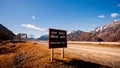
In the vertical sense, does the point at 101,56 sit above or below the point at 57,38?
below

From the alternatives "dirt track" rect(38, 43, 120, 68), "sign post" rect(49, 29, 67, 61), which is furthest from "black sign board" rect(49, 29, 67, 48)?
"dirt track" rect(38, 43, 120, 68)

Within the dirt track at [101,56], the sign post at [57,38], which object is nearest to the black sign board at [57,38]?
the sign post at [57,38]

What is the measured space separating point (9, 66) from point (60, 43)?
4.80 meters

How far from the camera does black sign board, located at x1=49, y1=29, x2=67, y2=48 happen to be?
10.8 metres

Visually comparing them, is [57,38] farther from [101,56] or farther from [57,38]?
[101,56]

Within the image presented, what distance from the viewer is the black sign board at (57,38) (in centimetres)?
1077

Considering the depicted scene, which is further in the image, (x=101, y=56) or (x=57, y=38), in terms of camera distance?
(x=101, y=56)

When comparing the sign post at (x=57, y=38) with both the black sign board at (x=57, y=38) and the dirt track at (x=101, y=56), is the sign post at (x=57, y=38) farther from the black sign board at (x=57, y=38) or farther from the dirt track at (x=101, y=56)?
the dirt track at (x=101, y=56)

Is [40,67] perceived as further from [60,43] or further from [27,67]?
[60,43]

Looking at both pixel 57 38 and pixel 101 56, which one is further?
pixel 101 56

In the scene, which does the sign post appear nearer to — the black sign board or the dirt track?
the black sign board

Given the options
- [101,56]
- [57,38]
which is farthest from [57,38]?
[101,56]

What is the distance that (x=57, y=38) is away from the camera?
1134cm

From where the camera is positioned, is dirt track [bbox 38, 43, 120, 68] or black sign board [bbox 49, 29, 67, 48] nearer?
black sign board [bbox 49, 29, 67, 48]
